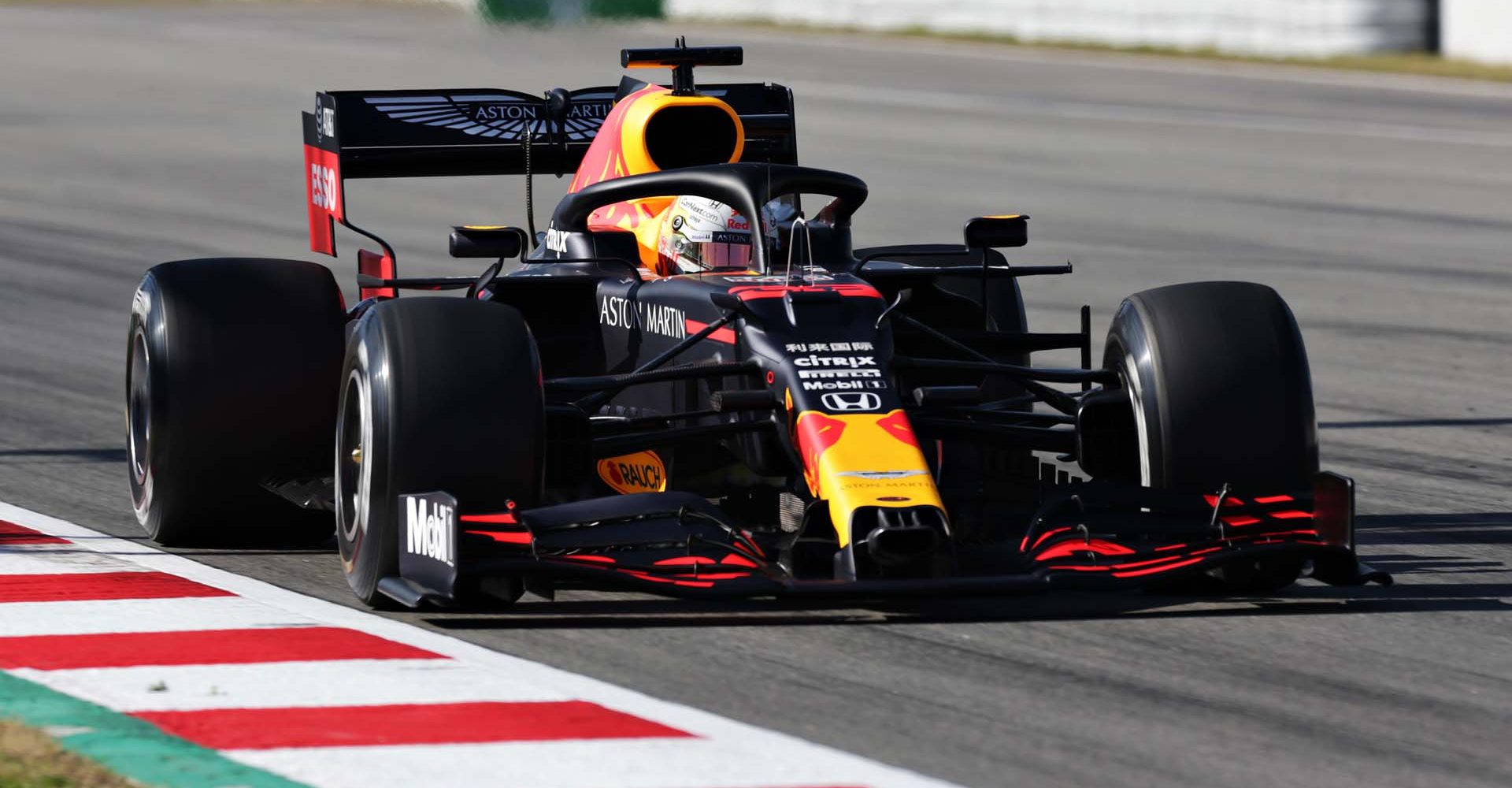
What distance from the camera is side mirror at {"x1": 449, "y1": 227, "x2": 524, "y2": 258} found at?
308 inches

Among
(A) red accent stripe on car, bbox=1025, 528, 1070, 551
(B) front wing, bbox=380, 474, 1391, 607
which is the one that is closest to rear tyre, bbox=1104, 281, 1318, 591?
(B) front wing, bbox=380, 474, 1391, 607

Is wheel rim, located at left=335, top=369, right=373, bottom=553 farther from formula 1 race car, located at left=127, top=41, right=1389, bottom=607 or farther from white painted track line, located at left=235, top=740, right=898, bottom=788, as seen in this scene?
white painted track line, located at left=235, top=740, right=898, bottom=788

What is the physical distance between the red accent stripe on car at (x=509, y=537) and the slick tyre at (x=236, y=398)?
1.61 m

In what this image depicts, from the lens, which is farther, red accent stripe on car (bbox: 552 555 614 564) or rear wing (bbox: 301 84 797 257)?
rear wing (bbox: 301 84 797 257)

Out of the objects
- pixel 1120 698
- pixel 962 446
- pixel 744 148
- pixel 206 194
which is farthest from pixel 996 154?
pixel 1120 698

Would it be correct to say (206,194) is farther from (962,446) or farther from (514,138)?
(962,446)

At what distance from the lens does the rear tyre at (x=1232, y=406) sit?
23.5 ft

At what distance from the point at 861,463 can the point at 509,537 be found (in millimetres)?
959

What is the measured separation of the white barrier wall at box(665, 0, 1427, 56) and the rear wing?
2179cm

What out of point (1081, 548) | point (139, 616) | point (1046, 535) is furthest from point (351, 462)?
point (1081, 548)

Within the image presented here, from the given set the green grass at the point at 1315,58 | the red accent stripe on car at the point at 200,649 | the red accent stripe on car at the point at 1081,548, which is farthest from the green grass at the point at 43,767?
the green grass at the point at 1315,58

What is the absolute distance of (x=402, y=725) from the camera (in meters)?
5.57

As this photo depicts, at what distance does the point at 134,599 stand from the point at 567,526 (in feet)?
4.43

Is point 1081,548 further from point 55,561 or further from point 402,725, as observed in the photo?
point 55,561
